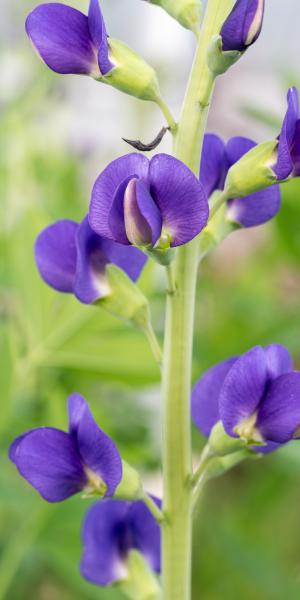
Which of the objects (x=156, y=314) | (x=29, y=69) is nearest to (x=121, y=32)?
(x=29, y=69)

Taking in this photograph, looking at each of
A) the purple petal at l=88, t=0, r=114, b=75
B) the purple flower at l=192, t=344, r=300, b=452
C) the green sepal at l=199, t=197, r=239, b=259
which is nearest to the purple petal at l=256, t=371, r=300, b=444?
the purple flower at l=192, t=344, r=300, b=452

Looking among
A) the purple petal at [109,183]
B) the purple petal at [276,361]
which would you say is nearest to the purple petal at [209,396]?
the purple petal at [276,361]

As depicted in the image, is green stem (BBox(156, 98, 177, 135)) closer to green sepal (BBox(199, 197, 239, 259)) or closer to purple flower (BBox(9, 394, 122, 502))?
green sepal (BBox(199, 197, 239, 259))

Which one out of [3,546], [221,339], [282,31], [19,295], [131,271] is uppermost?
[282,31]

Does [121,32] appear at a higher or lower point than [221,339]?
higher

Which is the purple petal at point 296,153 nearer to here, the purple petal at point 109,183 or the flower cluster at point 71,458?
the purple petal at point 109,183

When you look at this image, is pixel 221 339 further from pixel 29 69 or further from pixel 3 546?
pixel 29 69

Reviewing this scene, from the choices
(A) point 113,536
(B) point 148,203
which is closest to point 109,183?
(B) point 148,203
